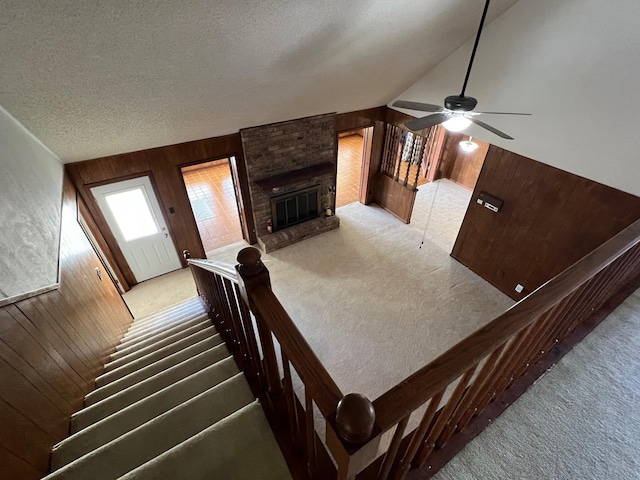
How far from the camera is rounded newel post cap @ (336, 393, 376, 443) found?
0.66 m

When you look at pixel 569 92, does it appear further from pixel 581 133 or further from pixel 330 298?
pixel 330 298

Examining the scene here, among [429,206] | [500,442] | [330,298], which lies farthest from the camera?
[429,206]

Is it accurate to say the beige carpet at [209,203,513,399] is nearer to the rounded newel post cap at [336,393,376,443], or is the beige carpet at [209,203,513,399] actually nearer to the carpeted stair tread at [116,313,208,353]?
the carpeted stair tread at [116,313,208,353]

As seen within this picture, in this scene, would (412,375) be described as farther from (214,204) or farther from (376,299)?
(214,204)

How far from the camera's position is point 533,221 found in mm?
4043

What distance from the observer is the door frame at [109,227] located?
403 cm

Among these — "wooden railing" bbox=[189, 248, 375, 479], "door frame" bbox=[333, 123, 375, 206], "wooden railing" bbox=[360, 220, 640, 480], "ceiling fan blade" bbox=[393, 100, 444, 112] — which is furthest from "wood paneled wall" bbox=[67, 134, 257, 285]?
"wooden railing" bbox=[360, 220, 640, 480]

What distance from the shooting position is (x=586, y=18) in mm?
2969

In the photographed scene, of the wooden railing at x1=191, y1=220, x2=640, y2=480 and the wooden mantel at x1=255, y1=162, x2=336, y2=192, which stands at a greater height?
the wooden railing at x1=191, y1=220, x2=640, y2=480

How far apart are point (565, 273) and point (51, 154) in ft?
14.6

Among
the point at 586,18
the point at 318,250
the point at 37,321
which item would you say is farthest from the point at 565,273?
the point at 318,250

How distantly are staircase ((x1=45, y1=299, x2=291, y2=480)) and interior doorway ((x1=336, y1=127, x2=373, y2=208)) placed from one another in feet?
15.9

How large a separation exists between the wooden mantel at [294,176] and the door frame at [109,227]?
1487mm

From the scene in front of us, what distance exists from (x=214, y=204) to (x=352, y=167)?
3816 mm
